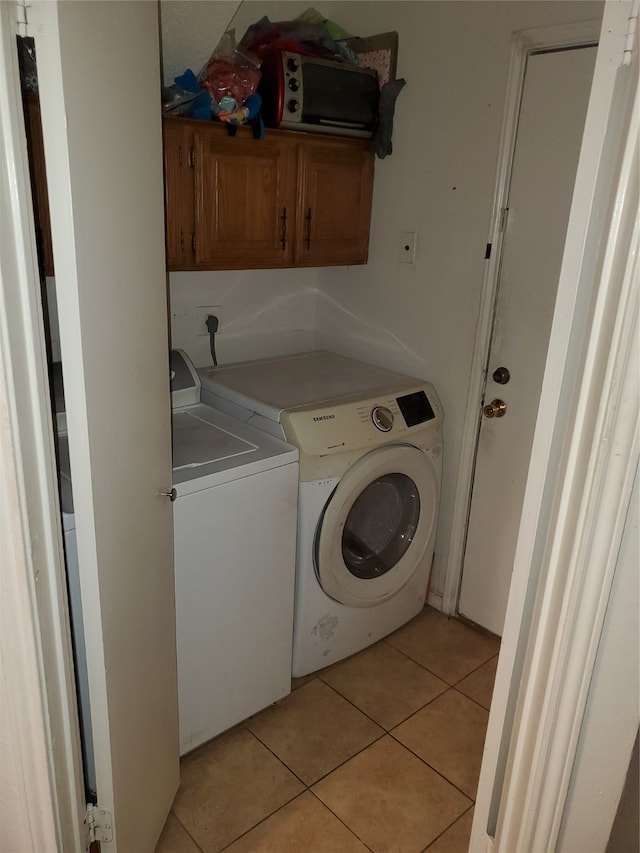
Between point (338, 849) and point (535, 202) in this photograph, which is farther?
point (535, 202)

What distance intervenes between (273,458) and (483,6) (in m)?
1.51

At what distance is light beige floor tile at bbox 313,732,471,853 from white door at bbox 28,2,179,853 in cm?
54

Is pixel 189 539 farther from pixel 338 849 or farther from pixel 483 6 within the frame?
pixel 483 6

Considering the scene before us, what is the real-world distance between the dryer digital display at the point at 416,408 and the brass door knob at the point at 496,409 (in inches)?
7.4

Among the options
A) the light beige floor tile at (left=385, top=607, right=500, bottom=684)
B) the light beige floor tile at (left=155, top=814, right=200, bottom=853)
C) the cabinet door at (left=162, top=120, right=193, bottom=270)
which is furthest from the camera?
the light beige floor tile at (left=385, top=607, right=500, bottom=684)

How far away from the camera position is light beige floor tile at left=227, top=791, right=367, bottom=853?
163cm

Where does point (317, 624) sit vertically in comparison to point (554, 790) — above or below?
below

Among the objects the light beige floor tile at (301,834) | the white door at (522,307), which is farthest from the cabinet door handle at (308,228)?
the light beige floor tile at (301,834)

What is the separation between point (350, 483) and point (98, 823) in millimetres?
1063

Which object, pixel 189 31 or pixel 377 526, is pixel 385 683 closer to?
pixel 377 526

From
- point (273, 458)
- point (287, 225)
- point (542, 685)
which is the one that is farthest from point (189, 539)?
point (287, 225)

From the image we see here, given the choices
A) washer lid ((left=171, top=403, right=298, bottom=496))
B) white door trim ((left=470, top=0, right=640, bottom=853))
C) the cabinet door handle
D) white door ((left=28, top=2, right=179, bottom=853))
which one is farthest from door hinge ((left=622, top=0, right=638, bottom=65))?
the cabinet door handle

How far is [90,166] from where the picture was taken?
38.5 inches

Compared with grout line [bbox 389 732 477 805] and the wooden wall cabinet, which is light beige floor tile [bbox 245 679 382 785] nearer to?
grout line [bbox 389 732 477 805]
